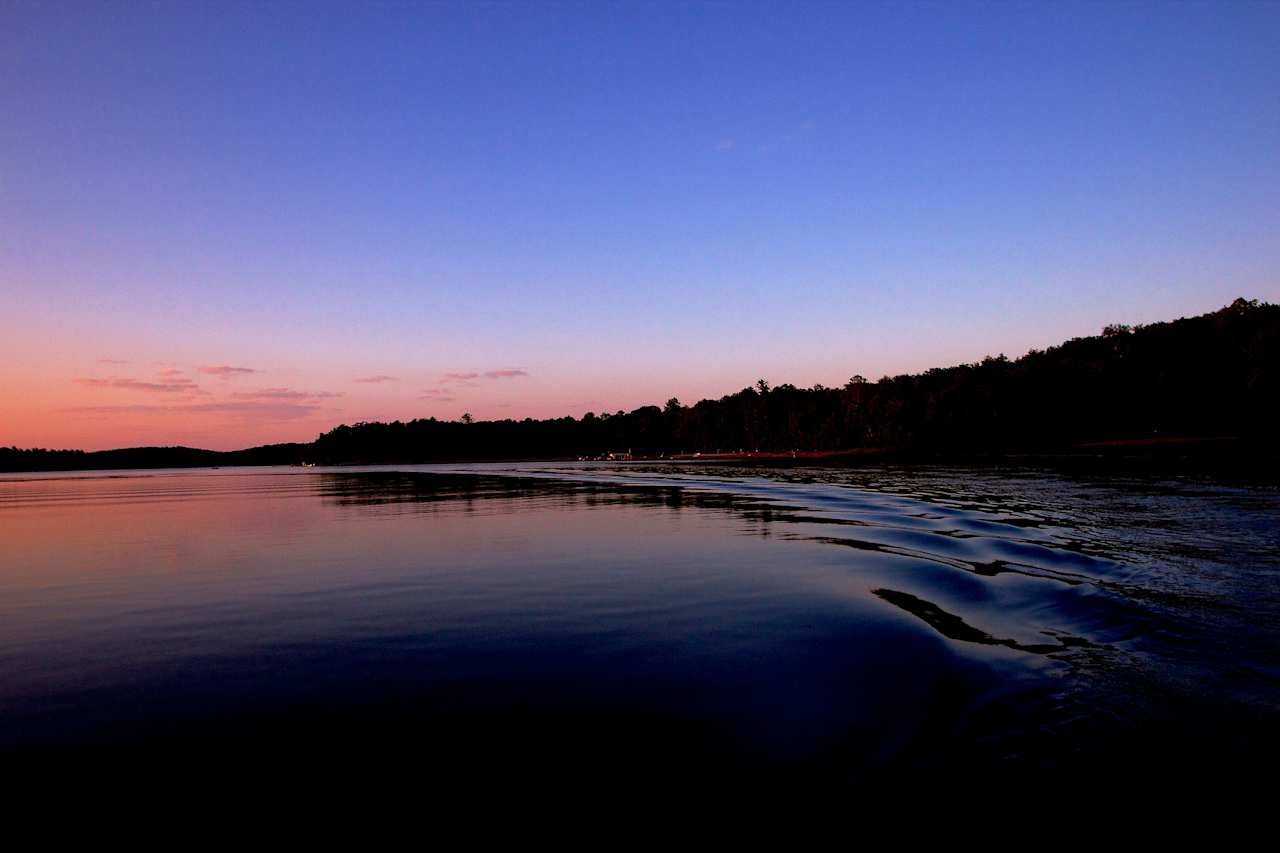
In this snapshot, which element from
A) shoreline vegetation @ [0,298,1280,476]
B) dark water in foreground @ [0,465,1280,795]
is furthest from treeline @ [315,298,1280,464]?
dark water in foreground @ [0,465,1280,795]

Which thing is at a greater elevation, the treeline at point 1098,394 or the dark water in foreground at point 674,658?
the treeline at point 1098,394

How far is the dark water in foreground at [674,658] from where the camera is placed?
20.4ft

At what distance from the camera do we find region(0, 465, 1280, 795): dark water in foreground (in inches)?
244

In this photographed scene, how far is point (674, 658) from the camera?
895cm

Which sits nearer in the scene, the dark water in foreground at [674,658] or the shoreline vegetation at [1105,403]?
the dark water in foreground at [674,658]

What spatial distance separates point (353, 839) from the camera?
16.3 ft

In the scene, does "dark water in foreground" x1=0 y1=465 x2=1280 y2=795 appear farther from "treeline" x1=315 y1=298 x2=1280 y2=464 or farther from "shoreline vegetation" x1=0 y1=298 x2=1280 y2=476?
"treeline" x1=315 y1=298 x2=1280 y2=464

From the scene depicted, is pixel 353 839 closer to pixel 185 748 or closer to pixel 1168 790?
pixel 185 748

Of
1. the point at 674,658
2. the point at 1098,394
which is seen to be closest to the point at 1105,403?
the point at 1098,394

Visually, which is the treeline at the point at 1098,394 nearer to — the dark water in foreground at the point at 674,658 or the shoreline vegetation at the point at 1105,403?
the shoreline vegetation at the point at 1105,403

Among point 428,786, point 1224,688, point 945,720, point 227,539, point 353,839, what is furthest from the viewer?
point 227,539

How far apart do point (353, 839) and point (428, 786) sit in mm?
808

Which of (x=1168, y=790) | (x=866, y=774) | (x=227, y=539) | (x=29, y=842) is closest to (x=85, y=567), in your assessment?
(x=227, y=539)

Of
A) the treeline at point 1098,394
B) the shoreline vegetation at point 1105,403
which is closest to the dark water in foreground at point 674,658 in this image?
the shoreline vegetation at point 1105,403
